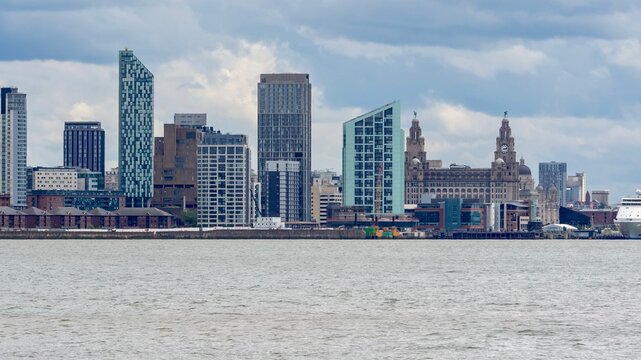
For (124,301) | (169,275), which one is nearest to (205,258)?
(169,275)

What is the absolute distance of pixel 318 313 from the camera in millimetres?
94500

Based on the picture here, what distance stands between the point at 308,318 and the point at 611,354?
21912 mm

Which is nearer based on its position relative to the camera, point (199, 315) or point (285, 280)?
point (199, 315)

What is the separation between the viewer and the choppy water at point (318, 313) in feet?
250

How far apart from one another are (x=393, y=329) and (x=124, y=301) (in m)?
24.9

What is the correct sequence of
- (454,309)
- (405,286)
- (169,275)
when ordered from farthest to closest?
1. (169,275)
2. (405,286)
3. (454,309)

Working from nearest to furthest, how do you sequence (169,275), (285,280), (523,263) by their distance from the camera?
(285,280) < (169,275) < (523,263)

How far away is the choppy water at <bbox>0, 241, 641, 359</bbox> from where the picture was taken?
2995 inches

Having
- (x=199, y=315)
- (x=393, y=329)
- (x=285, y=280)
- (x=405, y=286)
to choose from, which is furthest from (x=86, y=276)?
(x=393, y=329)

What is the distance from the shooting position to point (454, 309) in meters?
97.8

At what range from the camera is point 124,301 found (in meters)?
104

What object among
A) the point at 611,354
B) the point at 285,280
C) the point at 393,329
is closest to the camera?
the point at 611,354

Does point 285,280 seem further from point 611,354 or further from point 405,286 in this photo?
point 611,354

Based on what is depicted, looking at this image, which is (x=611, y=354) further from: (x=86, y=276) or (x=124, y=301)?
(x=86, y=276)
